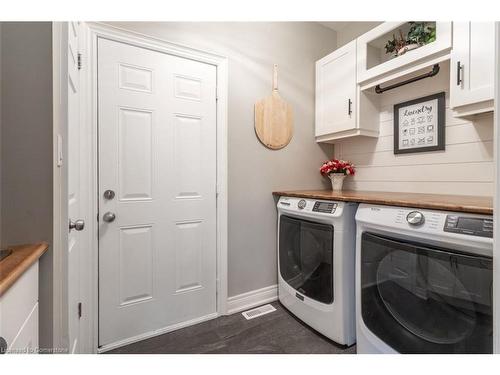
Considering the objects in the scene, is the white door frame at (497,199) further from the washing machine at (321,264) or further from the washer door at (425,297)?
the washing machine at (321,264)

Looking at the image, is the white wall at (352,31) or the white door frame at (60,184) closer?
the white door frame at (60,184)

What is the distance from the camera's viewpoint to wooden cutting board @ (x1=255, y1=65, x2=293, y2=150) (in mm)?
2016

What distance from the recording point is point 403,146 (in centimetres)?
190

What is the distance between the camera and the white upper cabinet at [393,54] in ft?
4.55

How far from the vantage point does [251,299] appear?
2.01m

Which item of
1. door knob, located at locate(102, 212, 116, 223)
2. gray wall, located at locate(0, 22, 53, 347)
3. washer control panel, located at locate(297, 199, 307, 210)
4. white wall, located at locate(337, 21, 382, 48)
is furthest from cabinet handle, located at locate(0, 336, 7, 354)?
white wall, located at locate(337, 21, 382, 48)

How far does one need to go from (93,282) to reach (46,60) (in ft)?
4.15

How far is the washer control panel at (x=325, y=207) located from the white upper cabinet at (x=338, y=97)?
2.53 ft

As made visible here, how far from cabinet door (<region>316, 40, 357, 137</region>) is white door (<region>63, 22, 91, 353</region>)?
6.06ft

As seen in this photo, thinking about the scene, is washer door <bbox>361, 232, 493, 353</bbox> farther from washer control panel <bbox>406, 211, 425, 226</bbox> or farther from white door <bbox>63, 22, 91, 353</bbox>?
white door <bbox>63, 22, 91, 353</bbox>

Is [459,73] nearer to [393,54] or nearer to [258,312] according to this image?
[393,54]

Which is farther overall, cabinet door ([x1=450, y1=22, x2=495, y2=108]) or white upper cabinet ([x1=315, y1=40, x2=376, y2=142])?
white upper cabinet ([x1=315, y1=40, x2=376, y2=142])

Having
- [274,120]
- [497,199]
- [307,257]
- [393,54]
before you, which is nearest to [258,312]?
[307,257]

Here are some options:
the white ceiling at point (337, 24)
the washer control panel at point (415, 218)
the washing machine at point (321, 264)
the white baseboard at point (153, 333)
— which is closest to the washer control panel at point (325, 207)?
the washing machine at point (321, 264)
